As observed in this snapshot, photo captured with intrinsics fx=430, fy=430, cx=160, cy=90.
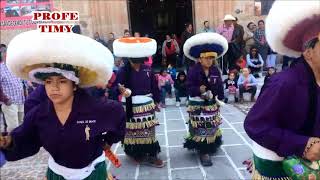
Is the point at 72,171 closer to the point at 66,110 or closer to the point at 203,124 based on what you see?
the point at 66,110

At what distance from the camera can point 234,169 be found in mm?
5699

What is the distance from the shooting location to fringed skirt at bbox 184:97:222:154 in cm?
601

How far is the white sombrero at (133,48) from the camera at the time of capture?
219 inches

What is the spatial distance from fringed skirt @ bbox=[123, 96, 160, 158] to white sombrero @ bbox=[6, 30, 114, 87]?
113 inches

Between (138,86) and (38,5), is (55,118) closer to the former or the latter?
(138,86)

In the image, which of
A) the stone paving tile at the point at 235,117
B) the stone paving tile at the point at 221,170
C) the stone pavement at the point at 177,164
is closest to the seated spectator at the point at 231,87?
the stone paving tile at the point at 235,117

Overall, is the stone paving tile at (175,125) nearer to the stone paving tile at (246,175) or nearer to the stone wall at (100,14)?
the stone paving tile at (246,175)

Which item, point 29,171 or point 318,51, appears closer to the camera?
point 318,51

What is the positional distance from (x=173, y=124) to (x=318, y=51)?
19.1 ft

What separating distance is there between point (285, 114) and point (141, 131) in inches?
138

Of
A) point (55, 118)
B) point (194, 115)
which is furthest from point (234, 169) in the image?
point (55, 118)

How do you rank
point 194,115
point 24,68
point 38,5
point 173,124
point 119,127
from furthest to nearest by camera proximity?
point 38,5 → point 173,124 → point 194,115 → point 119,127 → point 24,68

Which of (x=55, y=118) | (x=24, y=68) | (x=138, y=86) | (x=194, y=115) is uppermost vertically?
(x=24, y=68)

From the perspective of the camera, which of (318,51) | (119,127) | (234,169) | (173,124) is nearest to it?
(318,51)
